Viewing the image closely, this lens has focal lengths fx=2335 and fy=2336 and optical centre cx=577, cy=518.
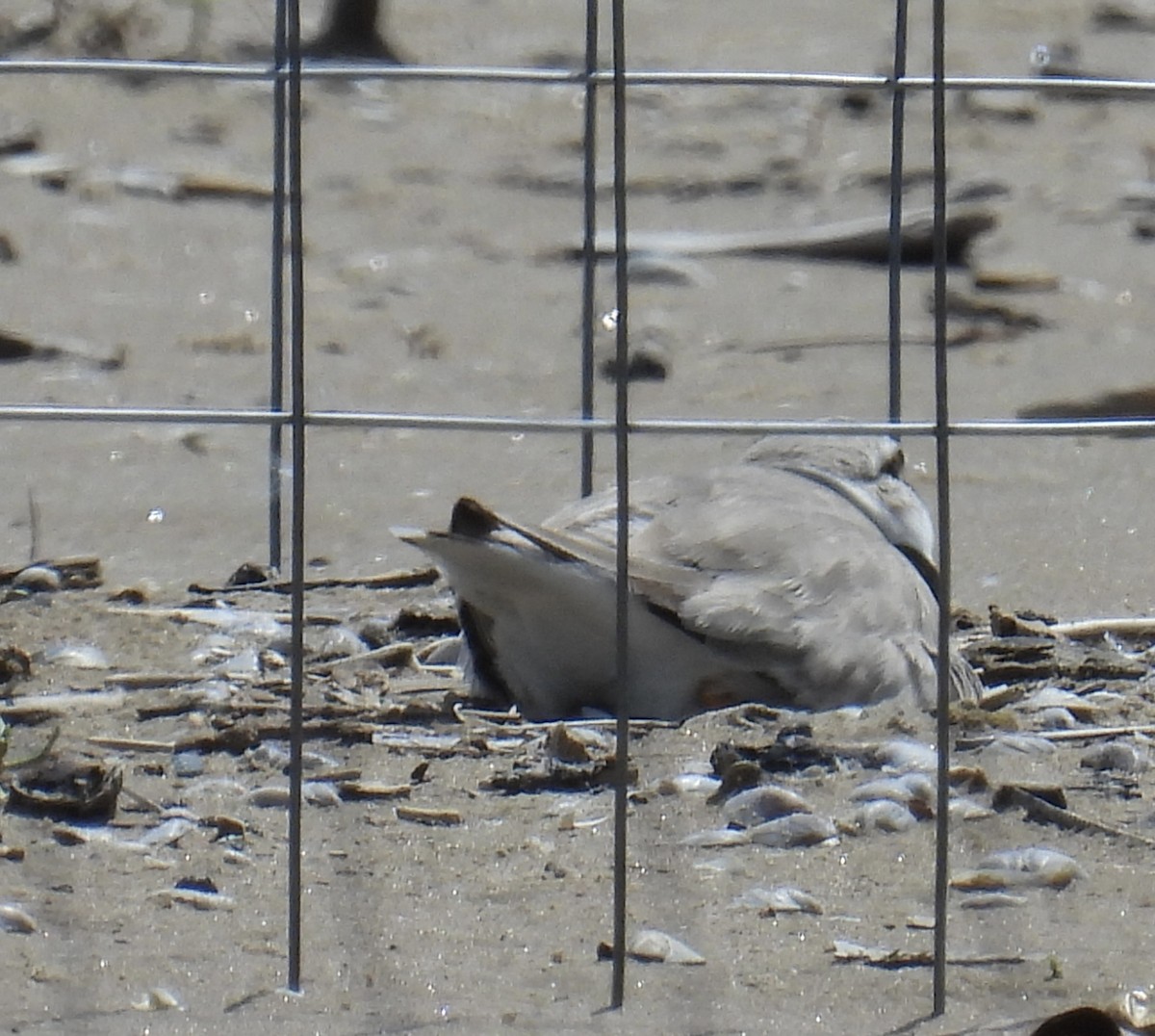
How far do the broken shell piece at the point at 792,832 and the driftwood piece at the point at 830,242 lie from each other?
12.5 feet

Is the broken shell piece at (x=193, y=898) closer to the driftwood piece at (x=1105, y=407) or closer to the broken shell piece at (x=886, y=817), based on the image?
the broken shell piece at (x=886, y=817)

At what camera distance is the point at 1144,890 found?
271 centimetres

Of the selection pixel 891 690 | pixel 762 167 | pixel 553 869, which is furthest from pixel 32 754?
pixel 762 167

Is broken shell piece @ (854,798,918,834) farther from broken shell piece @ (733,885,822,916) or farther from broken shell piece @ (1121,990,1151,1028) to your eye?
broken shell piece @ (1121,990,1151,1028)

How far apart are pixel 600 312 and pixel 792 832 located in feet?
12.2

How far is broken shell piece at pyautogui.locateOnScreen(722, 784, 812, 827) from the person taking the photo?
2961 mm

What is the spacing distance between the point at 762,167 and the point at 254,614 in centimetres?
457

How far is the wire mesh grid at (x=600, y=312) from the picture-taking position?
237 cm

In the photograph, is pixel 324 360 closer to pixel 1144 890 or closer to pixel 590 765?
pixel 590 765

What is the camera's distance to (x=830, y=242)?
6.97 meters

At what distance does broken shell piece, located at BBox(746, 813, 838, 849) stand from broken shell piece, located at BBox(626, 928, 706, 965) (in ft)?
1.19

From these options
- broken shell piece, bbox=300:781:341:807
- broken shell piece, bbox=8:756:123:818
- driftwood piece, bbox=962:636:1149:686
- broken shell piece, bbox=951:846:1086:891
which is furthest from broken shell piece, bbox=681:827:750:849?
driftwood piece, bbox=962:636:1149:686

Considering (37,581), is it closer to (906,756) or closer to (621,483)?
(906,756)

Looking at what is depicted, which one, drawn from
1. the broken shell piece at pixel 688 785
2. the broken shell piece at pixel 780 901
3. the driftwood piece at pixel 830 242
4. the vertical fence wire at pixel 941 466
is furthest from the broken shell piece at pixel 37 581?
the driftwood piece at pixel 830 242
